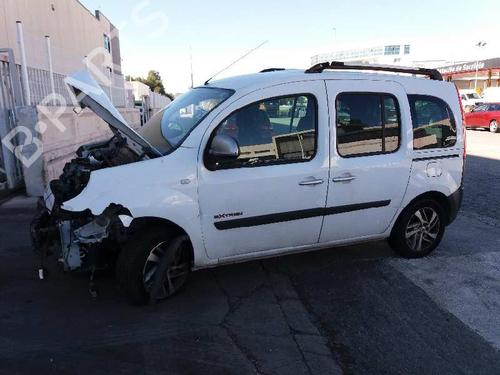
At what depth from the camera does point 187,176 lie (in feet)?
11.4

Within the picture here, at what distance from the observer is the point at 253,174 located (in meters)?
3.67

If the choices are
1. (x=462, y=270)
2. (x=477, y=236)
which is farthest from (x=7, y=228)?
(x=477, y=236)

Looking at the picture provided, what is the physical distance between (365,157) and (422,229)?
123cm

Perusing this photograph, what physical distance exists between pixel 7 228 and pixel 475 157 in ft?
40.1

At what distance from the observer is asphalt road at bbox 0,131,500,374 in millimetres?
2955

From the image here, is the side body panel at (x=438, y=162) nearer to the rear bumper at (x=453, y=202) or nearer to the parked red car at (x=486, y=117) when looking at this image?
the rear bumper at (x=453, y=202)

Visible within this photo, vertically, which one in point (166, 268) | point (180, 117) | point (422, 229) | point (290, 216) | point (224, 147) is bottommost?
point (422, 229)

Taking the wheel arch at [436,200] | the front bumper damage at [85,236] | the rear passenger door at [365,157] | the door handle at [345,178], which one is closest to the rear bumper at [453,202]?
the wheel arch at [436,200]

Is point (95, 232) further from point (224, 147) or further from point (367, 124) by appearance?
point (367, 124)

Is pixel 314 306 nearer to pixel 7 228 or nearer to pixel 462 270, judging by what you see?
pixel 462 270

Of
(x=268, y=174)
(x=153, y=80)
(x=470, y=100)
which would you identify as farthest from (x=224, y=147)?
(x=153, y=80)

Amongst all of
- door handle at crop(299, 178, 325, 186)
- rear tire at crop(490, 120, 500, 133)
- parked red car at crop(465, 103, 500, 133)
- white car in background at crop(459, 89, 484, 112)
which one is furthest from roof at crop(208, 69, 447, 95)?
white car in background at crop(459, 89, 484, 112)

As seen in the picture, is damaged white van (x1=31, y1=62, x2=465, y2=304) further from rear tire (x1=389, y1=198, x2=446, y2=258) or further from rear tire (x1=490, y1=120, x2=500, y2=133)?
rear tire (x1=490, y1=120, x2=500, y2=133)

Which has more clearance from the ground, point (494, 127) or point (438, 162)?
point (438, 162)
